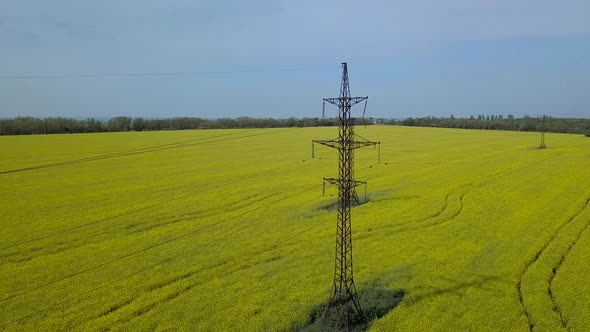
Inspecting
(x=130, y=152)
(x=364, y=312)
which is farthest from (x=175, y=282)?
(x=130, y=152)

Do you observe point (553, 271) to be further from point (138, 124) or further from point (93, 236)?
point (138, 124)

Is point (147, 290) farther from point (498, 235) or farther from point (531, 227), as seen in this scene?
point (531, 227)

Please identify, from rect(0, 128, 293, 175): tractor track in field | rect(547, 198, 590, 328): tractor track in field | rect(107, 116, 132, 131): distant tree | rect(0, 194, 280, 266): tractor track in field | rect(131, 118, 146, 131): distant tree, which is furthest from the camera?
rect(131, 118, 146, 131): distant tree

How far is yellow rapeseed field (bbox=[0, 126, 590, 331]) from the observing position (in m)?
17.8

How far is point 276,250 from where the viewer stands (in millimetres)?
24984

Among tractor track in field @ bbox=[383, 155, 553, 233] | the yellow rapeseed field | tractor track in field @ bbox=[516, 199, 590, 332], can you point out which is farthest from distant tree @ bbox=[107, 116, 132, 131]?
tractor track in field @ bbox=[516, 199, 590, 332]

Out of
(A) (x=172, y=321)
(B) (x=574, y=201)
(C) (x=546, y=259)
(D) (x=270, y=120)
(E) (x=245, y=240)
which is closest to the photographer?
(A) (x=172, y=321)

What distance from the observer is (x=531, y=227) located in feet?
95.8

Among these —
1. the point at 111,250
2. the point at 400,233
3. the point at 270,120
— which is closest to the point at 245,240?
the point at 111,250

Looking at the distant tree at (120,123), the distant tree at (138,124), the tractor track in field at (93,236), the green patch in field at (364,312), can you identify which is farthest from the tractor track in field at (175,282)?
the distant tree at (138,124)

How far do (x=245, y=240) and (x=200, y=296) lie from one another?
777cm

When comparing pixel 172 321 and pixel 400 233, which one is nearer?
pixel 172 321

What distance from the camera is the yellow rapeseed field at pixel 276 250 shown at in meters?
17.8

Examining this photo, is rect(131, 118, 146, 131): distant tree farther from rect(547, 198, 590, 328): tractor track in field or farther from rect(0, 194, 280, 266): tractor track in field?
rect(547, 198, 590, 328): tractor track in field
